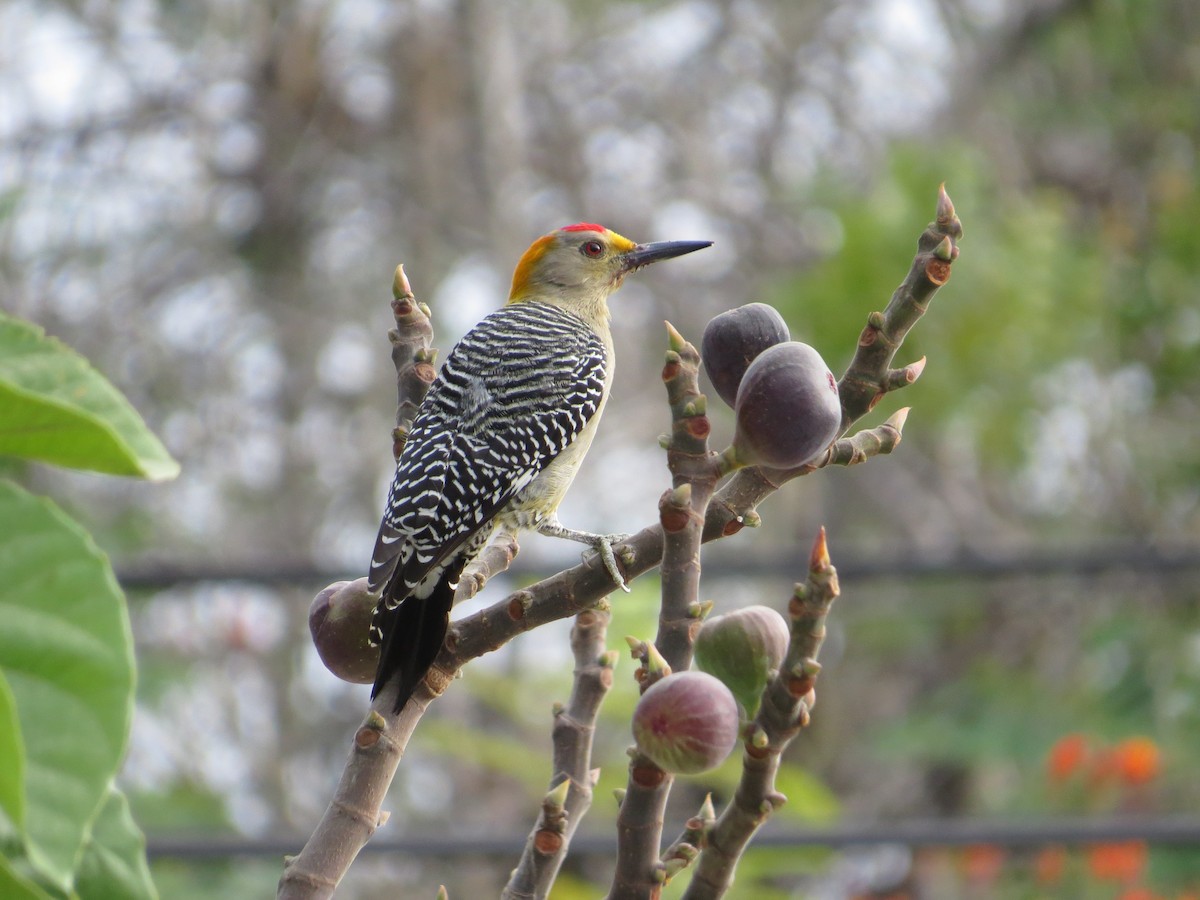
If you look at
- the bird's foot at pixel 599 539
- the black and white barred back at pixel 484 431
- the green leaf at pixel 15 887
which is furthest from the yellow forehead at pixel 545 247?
the green leaf at pixel 15 887

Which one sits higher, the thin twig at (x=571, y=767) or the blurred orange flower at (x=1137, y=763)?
the blurred orange flower at (x=1137, y=763)

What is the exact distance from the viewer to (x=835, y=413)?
3.91 feet

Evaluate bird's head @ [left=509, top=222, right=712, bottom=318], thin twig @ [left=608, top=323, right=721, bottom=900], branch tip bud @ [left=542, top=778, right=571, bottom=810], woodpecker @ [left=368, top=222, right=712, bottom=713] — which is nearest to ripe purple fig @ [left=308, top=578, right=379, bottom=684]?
woodpecker @ [left=368, top=222, right=712, bottom=713]

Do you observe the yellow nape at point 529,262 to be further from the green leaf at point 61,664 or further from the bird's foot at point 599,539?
the green leaf at point 61,664

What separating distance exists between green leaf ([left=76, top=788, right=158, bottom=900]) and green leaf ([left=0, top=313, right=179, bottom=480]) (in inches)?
10.1

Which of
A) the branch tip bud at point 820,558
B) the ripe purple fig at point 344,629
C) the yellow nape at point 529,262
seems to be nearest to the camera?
the branch tip bud at point 820,558

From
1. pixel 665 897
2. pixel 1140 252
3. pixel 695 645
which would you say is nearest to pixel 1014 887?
pixel 665 897

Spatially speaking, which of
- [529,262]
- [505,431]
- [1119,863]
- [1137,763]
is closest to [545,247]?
[529,262]

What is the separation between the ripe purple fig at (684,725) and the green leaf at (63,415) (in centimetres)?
40

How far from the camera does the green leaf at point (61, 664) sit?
3.07 ft

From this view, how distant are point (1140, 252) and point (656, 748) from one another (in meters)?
7.31

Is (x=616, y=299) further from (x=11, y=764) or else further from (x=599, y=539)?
(x=11, y=764)

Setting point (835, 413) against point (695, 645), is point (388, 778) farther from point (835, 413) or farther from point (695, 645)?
point (835, 413)

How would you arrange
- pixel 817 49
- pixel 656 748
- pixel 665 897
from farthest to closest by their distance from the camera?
pixel 817 49
pixel 665 897
pixel 656 748
